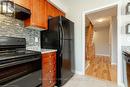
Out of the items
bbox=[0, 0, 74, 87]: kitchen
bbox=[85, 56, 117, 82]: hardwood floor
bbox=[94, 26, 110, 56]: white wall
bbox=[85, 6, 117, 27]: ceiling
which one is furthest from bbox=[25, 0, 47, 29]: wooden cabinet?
bbox=[94, 26, 110, 56]: white wall

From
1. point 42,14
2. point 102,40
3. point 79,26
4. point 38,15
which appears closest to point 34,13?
point 38,15

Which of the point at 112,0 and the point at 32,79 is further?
the point at 112,0

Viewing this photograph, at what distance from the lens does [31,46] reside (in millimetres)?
2385

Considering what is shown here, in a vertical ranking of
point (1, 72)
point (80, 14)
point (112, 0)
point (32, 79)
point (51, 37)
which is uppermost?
point (112, 0)

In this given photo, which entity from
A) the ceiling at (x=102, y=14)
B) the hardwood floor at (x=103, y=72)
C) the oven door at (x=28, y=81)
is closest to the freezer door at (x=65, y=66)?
the oven door at (x=28, y=81)

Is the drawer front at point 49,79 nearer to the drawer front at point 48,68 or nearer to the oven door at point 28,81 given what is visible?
the drawer front at point 48,68

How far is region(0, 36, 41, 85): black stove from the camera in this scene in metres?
1.23

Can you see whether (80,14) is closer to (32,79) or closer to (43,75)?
(43,75)

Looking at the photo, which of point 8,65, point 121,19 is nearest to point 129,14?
point 121,19

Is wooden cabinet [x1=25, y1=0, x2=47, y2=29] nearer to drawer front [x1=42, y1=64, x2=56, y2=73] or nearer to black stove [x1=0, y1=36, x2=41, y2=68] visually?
black stove [x1=0, y1=36, x2=41, y2=68]

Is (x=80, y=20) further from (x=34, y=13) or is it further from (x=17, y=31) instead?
(x=17, y=31)

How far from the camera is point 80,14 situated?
334 cm

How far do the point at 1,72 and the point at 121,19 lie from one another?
275cm

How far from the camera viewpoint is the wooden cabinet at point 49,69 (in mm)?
1999
